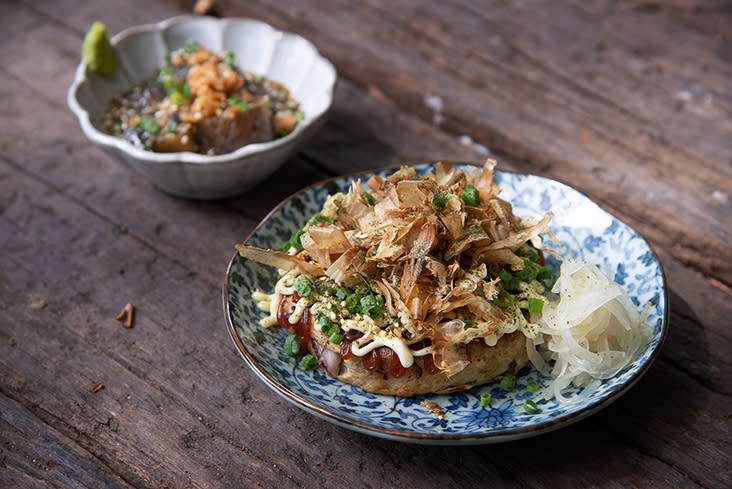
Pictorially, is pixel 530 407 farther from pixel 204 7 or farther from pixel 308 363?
pixel 204 7

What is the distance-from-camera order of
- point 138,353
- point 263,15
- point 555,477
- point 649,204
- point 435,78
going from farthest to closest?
point 263,15 → point 435,78 → point 649,204 → point 138,353 → point 555,477

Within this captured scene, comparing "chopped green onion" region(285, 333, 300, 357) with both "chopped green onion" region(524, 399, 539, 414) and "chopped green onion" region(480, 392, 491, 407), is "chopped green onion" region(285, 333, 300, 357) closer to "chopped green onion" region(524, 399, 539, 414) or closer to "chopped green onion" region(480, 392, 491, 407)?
"chopped green onion" region(480, 392, 491, 407)

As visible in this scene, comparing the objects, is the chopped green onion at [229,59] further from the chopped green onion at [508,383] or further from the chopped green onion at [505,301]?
the chopped green onion at [508,383]

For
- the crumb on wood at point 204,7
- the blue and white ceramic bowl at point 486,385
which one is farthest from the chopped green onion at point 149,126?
the crumb on wood at point 204,7

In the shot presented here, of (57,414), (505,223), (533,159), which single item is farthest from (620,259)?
(57,414)

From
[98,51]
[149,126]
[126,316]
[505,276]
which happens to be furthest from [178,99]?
[505,276]

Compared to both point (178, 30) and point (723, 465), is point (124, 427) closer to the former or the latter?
point (723, 465)
